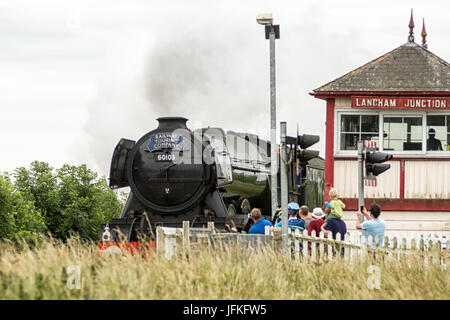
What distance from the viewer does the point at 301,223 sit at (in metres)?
14.8

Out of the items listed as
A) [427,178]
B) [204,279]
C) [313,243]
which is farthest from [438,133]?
[204,279]

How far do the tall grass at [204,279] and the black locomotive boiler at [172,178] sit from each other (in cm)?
535

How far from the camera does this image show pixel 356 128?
840 inches

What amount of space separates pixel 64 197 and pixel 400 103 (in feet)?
142

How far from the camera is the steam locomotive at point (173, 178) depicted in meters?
16.8

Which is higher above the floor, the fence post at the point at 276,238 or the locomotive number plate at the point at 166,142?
the locomotive number plate at the point at 166,142

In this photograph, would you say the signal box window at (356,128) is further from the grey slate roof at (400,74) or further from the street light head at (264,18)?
the street light head at (264,18)

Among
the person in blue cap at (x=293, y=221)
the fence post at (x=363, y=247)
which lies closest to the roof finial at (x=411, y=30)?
the person in blue cap at (x=293, y=221)

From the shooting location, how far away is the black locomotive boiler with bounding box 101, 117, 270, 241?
16766mm

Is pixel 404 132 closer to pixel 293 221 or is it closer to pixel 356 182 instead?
pixel 356 182

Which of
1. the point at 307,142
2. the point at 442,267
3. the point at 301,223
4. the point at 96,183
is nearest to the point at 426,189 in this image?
the point at 301,223

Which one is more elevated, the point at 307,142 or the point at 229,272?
the point at 307,142
